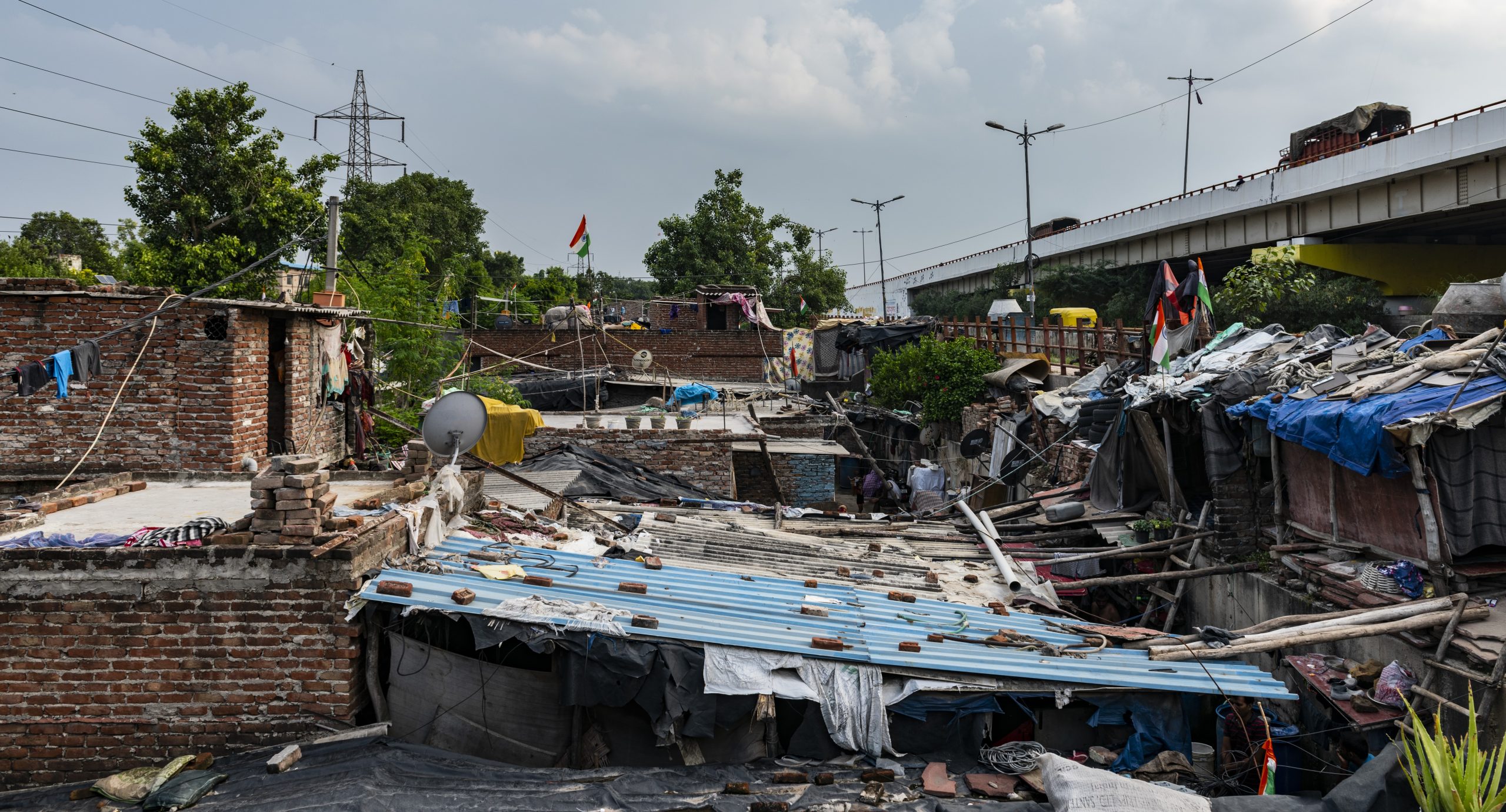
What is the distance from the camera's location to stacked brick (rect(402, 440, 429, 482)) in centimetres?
877

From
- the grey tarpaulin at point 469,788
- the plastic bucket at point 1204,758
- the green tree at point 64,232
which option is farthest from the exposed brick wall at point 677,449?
the green tree at point 64,232

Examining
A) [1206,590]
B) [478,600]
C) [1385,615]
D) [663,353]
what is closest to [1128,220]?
[663,353]

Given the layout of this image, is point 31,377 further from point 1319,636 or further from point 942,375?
point 942,375

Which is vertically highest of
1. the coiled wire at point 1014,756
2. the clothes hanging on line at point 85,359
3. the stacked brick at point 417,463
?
the clothes hanging on line at point 85,359

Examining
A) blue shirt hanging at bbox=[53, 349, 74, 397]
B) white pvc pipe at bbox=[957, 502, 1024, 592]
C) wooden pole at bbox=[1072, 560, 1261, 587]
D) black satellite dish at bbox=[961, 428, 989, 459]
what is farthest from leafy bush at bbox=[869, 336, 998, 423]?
blue shirt hanging at bbox=[53, 349, 74, 397]

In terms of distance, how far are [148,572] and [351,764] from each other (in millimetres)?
1908

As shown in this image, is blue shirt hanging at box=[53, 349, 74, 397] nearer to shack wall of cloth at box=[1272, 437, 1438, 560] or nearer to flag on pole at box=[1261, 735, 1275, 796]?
flag on pole at box=[1261, 735, 1275, 796]

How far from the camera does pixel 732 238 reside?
42.2 meters

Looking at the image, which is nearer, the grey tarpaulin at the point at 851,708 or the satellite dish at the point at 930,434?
the grey tarpaulin at the point at 851,708

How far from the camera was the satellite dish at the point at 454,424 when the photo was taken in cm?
802

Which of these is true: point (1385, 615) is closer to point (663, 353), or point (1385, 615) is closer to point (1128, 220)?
point (663, 353)

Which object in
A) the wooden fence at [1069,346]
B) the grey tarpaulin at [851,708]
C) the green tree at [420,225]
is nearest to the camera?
the grey tarpaulin at [851,708]

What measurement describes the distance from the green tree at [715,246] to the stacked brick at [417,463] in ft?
109

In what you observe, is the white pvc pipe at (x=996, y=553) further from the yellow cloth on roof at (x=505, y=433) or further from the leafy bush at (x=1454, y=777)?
the yellow cloth on roof at (x=505, y=433)
